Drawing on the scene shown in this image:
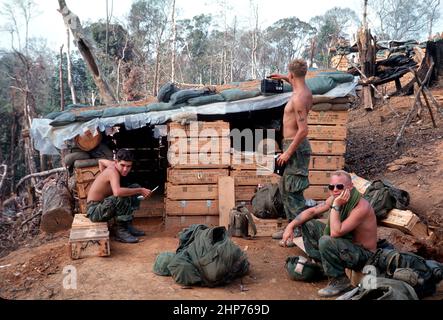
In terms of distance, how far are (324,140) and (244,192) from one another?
1.64 m

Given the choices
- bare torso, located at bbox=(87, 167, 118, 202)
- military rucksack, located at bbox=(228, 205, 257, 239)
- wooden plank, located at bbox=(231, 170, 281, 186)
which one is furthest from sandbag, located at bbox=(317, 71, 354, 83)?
bare torso, located at bbox=(87, 167, 118, 202)

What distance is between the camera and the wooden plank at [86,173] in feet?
21.9

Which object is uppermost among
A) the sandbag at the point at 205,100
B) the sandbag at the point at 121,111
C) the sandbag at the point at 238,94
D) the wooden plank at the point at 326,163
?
the sandbag at the point at 238,94

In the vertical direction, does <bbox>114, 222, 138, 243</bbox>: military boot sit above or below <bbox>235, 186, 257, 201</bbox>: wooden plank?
below

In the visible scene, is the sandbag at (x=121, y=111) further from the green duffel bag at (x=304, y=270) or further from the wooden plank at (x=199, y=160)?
the green duffel bag at (x=304, y=270)

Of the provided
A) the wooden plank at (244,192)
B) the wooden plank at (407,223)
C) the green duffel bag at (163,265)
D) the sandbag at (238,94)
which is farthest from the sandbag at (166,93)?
the wooden plank at (407,223)

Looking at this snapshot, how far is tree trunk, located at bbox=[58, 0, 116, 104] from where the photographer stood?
1097 cm

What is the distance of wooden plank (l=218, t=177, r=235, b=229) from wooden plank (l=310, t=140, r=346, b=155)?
1.58 metres

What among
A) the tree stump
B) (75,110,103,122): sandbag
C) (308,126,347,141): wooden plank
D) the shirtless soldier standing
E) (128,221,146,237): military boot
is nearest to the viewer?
the shirtless soldier standing

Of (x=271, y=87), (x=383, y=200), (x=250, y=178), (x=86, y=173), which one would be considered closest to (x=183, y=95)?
(x=271, y=87)

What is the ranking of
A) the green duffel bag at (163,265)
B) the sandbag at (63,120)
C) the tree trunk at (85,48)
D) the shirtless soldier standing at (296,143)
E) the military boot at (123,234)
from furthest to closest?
the tree trunk at (85,48) → the sandbag at (63,120) → the military boot at (123,234) → the shirtless soldier standing at (296,143) → the green duffel bag at (163,265)

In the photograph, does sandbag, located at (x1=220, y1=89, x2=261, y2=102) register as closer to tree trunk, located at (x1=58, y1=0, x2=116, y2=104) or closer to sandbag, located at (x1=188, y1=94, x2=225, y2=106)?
sandbag, located at (x1=188, y1=94, x2=225, y2=106)

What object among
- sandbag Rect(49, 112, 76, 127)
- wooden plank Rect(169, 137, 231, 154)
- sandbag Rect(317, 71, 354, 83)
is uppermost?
sandbag Rect(317, 71, 354, 83)

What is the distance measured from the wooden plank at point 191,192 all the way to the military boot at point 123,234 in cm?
85
